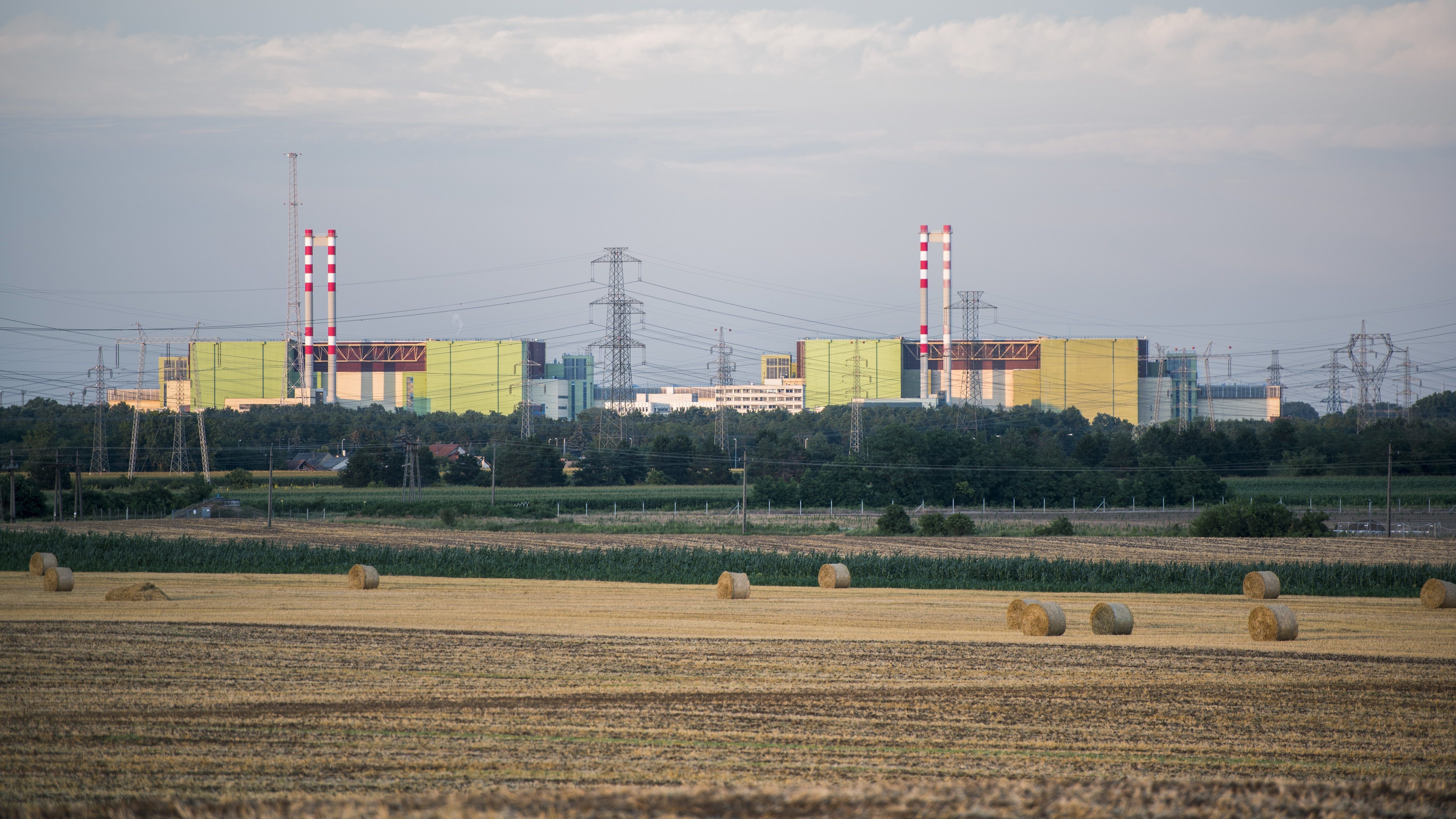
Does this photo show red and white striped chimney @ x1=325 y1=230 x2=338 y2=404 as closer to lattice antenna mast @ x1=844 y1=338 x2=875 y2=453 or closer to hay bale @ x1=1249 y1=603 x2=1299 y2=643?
lattice antenna mast @ x1=844 y1=338 x2=875 y2=453

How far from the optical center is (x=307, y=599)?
27.1 metres

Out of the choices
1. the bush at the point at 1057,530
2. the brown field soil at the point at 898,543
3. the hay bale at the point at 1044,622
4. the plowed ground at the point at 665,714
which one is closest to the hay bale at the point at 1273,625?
the plowed ground at the point at 665,714

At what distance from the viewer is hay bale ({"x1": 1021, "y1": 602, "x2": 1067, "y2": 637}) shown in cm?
2108

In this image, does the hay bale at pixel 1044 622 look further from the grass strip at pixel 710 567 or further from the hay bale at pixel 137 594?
the hay bale at pixel 137 594

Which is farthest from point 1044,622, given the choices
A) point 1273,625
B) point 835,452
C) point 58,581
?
point 835,452

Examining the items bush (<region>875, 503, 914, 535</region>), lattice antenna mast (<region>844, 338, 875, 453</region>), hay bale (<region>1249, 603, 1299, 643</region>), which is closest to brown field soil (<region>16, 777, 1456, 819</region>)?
hay bale (<region>1249, 603, 1299, 643</region>)

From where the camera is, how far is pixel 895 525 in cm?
5188

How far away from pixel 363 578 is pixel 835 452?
199 ft

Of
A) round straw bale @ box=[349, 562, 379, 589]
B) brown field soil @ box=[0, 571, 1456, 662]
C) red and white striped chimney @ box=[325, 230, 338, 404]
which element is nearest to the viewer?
brown field soil @ box=[0, 571, 1456, 662]

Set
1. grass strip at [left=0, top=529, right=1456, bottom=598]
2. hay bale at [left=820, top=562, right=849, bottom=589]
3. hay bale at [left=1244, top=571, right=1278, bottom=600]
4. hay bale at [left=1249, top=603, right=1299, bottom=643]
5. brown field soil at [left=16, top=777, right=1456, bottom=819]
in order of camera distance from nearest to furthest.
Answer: brown field soil at [left=16, top=777, right=1456, bottom=819]
hay bale at [left=1249, top=603, right=1299, bottom=643]
hay bale at [left=1244, top=571, right=1278, bottom=600]
hay bale at [left=820, top=562, right=849, bottom=589]
grass strip at [left=0, top=529, right=1456, bottom=598]

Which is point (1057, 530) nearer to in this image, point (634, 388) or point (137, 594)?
point (137, 594)

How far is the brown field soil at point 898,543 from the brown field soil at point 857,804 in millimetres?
30155

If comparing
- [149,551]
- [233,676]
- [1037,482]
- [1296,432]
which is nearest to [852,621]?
[233,676]

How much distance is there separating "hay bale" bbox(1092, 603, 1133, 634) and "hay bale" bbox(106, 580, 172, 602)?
20208mm
